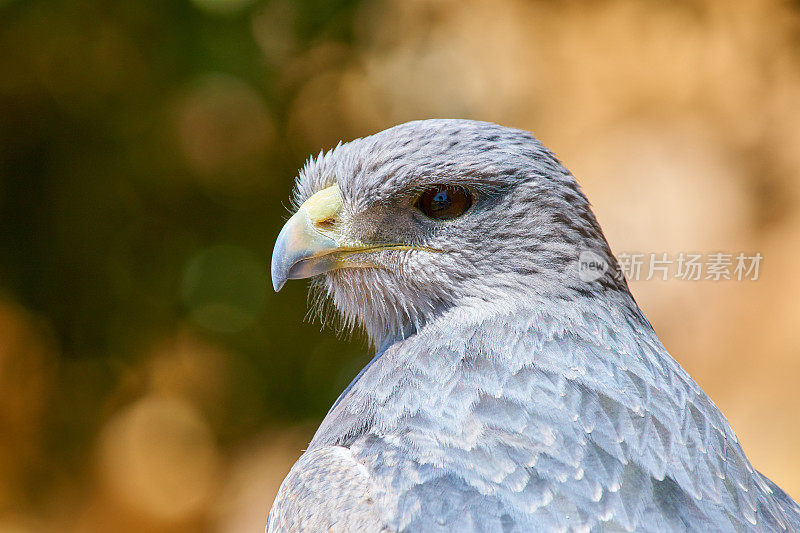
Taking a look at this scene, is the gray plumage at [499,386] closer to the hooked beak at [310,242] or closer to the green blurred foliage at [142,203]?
the hooked beak at [310,242]

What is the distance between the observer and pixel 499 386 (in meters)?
2.27

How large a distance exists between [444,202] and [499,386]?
677mm

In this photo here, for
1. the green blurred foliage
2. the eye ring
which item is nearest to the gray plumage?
the eye ring

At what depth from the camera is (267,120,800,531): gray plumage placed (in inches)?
79.8

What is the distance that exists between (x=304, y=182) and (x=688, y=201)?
5.00 m

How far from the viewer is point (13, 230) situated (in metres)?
6.21

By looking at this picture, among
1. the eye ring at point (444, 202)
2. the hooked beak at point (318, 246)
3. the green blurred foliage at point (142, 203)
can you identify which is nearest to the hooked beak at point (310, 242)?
the hooked beak at point (318, 246)

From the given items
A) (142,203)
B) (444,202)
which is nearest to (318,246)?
(444,202)

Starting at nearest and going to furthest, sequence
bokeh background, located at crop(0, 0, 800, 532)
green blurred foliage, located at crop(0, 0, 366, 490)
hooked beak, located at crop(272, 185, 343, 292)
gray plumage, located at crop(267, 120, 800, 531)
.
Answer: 1. gray plumage, located at crop(267, 120, 800, 531)
2. hooked beak, located at crop(272, 185, 343, 292)
3. green blurred foliage, located at crop(0, 0, 366, 490)
4. bokeh background, located at crop(0, 0, 800, 532)

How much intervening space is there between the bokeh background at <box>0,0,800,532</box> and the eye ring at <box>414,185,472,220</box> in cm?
403

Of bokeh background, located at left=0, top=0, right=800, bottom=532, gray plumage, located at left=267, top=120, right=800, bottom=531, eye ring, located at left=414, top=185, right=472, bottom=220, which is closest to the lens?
gray plumage, located at left=267, top=120, right=800, bottom=531

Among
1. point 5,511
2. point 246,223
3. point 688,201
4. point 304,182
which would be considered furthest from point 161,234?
point 688,201

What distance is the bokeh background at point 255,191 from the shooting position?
20.2 feet

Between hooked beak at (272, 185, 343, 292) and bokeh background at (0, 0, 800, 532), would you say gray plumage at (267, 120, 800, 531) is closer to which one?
hooked beak at (272, 185, 343, 292)
